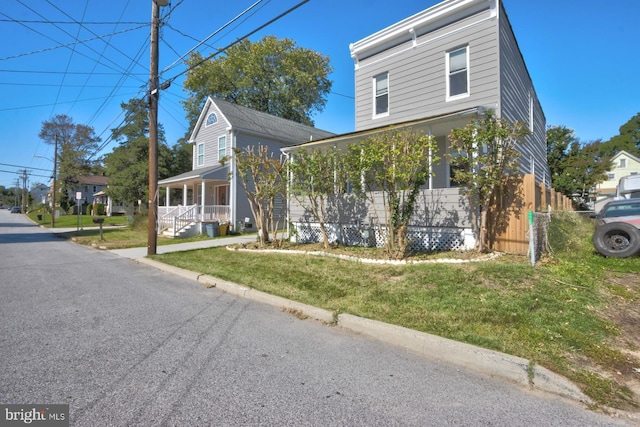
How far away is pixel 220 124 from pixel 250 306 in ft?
54.3

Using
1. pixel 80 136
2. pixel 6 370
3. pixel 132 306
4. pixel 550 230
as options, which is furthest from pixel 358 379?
pixel 80 136

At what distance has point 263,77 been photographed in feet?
105

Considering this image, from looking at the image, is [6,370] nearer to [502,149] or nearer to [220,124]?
[502,149]

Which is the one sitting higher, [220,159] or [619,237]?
[220,159]

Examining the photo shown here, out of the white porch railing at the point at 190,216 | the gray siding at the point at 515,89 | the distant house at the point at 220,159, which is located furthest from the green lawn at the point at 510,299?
the distant house at the point at 220,159

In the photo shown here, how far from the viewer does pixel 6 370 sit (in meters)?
3.08

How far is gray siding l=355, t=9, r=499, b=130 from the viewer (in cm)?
1006

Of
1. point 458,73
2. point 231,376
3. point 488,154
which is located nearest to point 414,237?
point 488,154

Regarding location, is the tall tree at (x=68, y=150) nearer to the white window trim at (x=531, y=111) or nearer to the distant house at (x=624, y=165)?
the white window trim at (x=531, y=111)

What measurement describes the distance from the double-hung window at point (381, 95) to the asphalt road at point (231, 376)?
9.81m

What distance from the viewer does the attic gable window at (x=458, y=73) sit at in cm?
1064

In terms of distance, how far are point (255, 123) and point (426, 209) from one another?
1448 cm

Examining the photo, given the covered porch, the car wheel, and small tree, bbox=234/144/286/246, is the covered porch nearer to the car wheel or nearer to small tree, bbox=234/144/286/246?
small tree, bbox=234/144/286/246

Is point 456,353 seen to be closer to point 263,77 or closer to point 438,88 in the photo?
point 438,88
